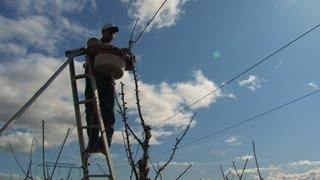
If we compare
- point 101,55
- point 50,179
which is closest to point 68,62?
point 101,55

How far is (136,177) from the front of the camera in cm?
431

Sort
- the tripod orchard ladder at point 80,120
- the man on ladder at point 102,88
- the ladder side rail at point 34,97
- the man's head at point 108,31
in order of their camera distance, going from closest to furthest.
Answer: the ladder side rail at point 34,97
the tripod orchard ladder at point 80,120
the man on ladder at point 102,88
the man's head at point 108,31

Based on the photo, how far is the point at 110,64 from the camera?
7059 millimetres

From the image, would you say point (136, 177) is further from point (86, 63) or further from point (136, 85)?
point (86, 63)

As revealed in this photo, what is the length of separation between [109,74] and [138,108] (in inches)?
109

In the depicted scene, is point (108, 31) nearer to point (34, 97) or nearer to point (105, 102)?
point (105, 102)

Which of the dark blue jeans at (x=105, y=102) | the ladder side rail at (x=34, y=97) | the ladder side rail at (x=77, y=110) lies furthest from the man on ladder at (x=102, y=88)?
the ladder side rail at (x=34, y=97)

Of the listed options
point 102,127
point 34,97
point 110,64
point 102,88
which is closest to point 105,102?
point 102,88

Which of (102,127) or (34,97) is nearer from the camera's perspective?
(34,97)

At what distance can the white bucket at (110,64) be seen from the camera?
702 centimetres

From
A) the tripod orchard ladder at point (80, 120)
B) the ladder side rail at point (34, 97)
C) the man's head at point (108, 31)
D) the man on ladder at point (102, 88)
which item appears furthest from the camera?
the man's head at point (108, 31)

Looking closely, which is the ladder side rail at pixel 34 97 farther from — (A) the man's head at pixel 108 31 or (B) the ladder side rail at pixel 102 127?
(A) the man's head at pixel 108 31

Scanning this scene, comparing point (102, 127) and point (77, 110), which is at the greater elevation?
point (77, 110)

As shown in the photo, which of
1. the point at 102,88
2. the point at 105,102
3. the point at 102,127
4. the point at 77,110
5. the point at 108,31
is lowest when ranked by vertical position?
the point at 102,127
